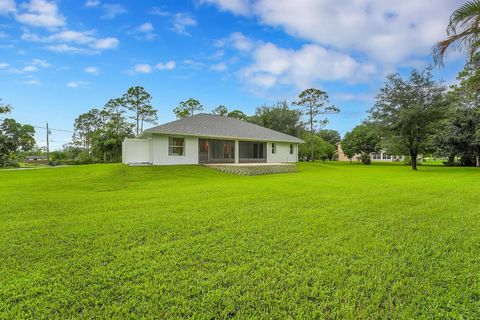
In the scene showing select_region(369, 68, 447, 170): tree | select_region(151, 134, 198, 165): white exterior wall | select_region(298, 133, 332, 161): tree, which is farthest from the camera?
select_region(298, 133, 332, 161): tree

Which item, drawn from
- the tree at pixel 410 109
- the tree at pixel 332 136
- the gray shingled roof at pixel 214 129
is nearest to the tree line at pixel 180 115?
the gray shingled roof at pixel 214 129

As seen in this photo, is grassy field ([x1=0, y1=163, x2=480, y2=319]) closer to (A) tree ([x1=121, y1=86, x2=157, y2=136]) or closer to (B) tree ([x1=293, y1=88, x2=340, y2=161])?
(B) tree ([x1=293, y1=88, x2=340, y2=161])

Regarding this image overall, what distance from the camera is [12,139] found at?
1158 inches

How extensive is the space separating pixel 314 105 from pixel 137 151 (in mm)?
23715

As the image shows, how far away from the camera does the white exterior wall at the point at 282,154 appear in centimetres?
2142

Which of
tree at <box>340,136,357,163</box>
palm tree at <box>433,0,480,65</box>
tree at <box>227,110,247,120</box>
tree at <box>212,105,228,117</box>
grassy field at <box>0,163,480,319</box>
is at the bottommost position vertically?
grassy field at <box>0,163,480,319</box>

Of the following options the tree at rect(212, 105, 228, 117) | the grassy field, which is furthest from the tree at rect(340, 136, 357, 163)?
the grassy field

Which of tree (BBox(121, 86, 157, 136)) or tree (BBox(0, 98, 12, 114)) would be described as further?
tree (BBox(121, 86, 157, 136))

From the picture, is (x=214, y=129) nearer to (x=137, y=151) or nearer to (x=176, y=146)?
(x=176, y=146)

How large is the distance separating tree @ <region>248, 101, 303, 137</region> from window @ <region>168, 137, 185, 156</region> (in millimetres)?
19004

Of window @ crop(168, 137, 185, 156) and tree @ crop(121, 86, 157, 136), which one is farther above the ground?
tree @ crop(121, 86, 157, 136)

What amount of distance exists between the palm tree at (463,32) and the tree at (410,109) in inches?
494

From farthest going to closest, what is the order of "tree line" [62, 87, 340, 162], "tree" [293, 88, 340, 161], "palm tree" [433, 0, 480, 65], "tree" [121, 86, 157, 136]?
"tree" [121, 86, 157, 136], "tree line" [62, 87, 340, 162], "tree" [293, 88, 340, 161], "palm tree" [433, 0, 480, 65]

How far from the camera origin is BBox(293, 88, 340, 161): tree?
1232 inches
